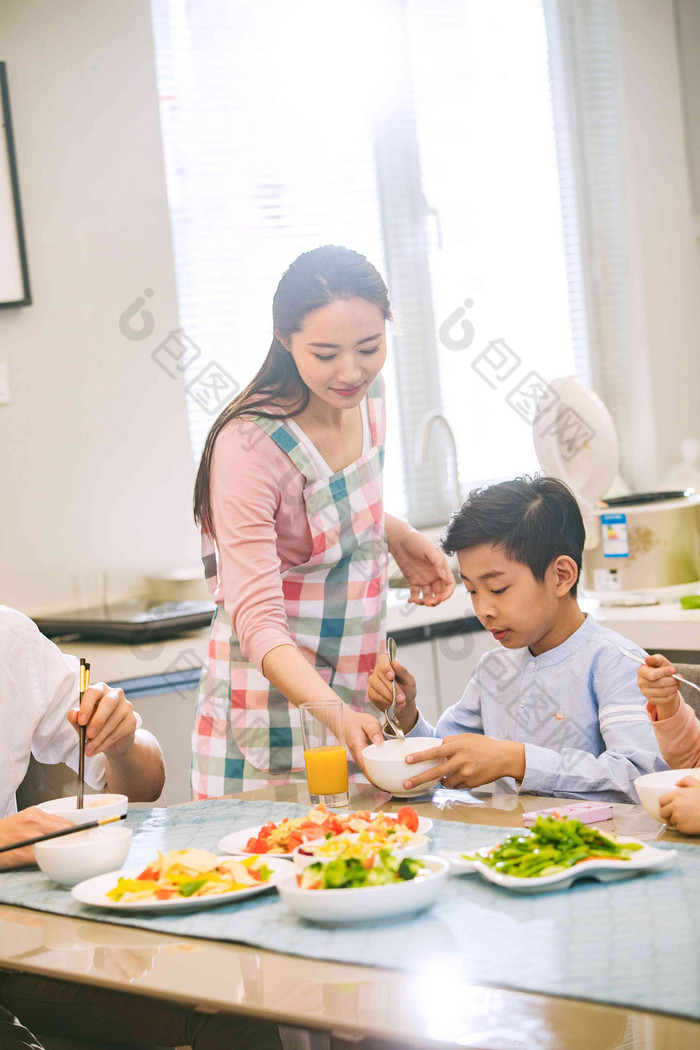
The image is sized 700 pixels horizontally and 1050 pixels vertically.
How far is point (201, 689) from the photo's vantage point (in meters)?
1.60

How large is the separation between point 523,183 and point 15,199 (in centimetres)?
165

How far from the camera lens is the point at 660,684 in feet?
3.82

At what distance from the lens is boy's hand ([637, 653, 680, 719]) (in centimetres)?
116

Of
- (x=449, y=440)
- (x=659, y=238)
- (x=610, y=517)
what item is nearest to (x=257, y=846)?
(x=610, y=517)

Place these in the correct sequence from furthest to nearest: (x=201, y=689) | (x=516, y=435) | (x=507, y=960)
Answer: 1. (x=516, y=435)
2. (x=201, y=689)
3. (x=507, y=960)

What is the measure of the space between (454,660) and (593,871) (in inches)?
64.4

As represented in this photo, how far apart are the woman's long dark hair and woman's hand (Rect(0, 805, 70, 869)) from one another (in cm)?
54

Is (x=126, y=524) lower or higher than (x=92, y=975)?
higher

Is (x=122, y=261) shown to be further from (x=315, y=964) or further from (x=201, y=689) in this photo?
(x=315, y=964)

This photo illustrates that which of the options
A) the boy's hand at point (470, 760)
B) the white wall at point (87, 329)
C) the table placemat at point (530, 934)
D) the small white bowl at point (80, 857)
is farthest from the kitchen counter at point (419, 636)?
the table placemat at point (530, 934)

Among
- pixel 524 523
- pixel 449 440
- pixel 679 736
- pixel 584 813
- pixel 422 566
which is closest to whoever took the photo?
pixel 584 813

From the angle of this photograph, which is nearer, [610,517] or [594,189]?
[610,517]

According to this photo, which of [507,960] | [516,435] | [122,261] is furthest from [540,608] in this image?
[516,435]

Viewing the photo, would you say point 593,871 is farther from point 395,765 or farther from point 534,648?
point 534,648
